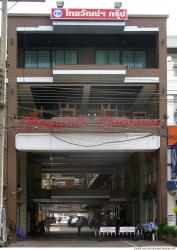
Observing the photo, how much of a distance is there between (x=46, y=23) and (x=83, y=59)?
471 cm

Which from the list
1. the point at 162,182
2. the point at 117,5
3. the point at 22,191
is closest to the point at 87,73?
the point at 117,5

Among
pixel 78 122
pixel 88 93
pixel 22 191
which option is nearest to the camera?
pixel 78 122

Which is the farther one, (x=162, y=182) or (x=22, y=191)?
(x=22, y=191)

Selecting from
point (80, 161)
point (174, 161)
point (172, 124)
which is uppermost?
point (172, 124)

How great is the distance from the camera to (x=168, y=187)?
136ft

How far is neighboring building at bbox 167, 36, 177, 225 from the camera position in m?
41.0

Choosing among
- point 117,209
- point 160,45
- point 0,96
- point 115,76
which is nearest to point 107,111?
Answer: point 115,76

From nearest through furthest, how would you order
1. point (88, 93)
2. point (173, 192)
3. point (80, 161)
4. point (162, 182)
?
1. point (173, 192)
2. point (162, 182)
3. point (88, 93)
4. point (80, 161)

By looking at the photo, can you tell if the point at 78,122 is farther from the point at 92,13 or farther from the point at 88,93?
the point at 92,13

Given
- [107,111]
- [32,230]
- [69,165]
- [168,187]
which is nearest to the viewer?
[168,187]

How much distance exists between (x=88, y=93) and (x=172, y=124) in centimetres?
753

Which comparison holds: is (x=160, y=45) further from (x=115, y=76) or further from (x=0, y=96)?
(x=0, y=96)

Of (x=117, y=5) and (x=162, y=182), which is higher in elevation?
(x=117, y=5)

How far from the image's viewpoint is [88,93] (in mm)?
46656
